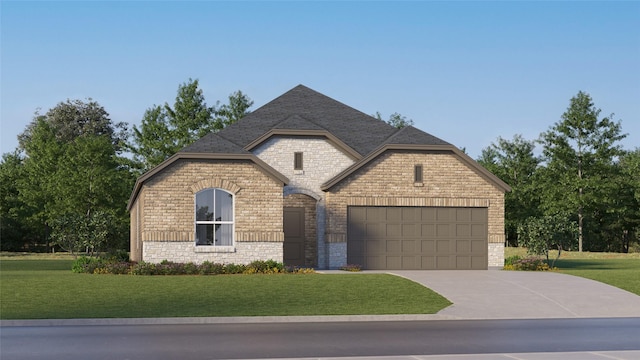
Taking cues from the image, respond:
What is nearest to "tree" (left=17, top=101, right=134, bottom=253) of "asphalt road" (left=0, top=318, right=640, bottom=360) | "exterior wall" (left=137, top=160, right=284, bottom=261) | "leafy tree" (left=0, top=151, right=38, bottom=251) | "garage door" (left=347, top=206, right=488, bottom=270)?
"leafy tree" (left=0, top=151, right=38, bottom=251)

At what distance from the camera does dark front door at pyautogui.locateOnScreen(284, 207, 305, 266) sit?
3678 centimetres

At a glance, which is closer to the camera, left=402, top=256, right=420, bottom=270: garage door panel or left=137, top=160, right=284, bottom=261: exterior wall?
left=137, top=160, right=284, bottom=261: exterior wall

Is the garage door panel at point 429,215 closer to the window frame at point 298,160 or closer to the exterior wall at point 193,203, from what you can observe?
the window frame at point 298,160

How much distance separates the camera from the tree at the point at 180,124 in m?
60.3

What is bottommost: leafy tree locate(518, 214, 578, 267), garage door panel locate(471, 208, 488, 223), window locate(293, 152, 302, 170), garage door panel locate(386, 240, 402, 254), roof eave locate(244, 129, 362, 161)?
garage door panel locate(386, 240, 402, 254)

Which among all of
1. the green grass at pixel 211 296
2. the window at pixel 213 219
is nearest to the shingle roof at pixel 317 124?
the window at pixel 213 219

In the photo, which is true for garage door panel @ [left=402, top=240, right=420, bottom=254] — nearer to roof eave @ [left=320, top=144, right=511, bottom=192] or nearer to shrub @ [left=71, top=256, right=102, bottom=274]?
roof eave @ [left=320, top=144, right=511, bottom=192]

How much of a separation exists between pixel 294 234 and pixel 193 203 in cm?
575

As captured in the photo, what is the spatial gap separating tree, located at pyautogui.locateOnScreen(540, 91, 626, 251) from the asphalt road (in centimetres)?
4219

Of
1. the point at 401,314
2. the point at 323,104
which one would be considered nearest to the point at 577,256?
the point at 323,104

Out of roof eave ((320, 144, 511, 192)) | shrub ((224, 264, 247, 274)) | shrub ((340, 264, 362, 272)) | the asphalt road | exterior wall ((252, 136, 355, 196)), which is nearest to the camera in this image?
the asphalt road

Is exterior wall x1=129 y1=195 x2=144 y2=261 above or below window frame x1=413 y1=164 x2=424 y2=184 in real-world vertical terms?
below

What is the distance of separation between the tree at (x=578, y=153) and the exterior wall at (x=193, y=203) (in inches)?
1312

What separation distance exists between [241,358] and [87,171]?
52403 mm
